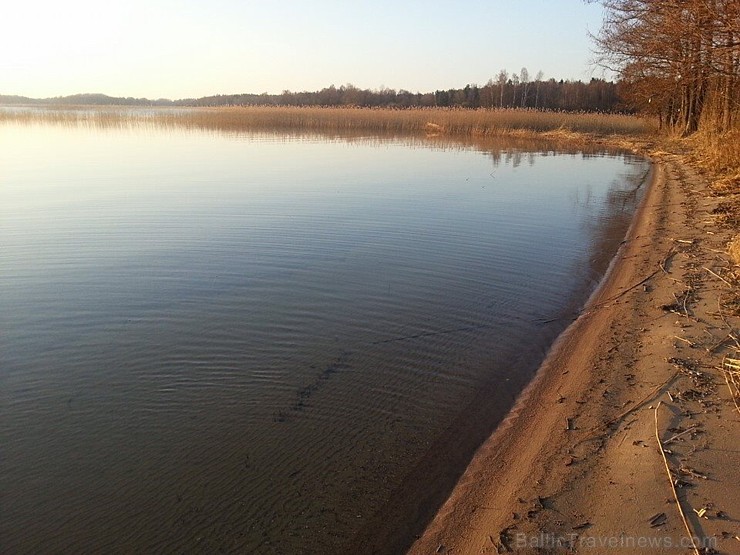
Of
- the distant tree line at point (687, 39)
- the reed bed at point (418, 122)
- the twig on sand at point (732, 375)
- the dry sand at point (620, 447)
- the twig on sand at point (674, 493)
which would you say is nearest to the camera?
the twig on sand at point (674, 493)

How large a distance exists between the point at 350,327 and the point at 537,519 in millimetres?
3640

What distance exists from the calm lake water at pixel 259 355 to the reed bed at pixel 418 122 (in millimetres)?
30774

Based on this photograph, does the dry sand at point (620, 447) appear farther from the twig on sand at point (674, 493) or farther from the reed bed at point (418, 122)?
the reed bed at point (418, 122)

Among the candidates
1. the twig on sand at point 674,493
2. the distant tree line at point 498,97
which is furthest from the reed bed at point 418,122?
the twig on sand at point 674,493

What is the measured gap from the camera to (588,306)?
738cm

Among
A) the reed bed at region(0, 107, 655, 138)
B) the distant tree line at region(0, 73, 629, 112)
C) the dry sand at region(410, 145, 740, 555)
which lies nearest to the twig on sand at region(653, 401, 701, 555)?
the dry sand at region(410, 145, 740, 555)

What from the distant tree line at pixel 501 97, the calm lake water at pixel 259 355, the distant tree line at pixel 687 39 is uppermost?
the distant tree line at pixel 501 97

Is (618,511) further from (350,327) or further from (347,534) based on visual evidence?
(350,327)

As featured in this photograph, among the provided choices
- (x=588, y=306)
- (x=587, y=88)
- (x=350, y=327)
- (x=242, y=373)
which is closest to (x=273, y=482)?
(x=242, y=373)

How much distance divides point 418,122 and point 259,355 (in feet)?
143

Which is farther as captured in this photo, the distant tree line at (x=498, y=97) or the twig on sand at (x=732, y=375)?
the distant tree line at (x=498, y=97)

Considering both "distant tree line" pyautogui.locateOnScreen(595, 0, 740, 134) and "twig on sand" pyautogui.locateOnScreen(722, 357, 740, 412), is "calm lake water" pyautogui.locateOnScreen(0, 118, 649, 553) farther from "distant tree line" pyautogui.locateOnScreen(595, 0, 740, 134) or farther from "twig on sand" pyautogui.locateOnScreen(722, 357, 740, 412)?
"distant tree line" pyautogui.locateOnScreen(595, 0, 740, 134)

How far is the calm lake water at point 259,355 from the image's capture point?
12.1 feet

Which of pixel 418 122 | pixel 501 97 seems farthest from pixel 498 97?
pixel 418 122
